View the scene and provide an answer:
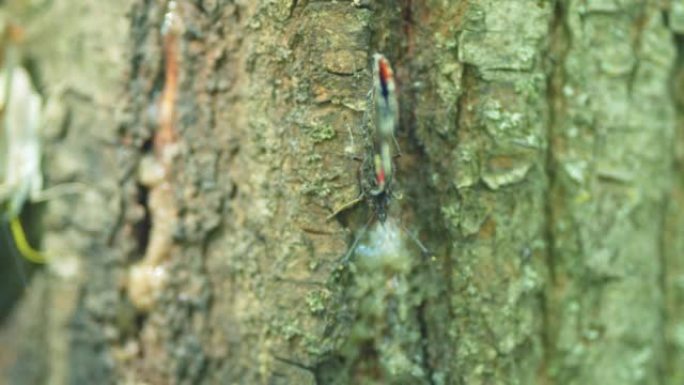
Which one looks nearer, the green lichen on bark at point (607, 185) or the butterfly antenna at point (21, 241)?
the green lichen on bark at point (607, 185)

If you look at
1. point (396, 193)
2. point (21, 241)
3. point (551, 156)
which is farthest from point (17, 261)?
point (551, 156)

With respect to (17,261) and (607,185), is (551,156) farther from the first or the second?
(17,261)

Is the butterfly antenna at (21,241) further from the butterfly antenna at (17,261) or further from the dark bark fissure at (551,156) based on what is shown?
the dark bark fissure at (551,156)

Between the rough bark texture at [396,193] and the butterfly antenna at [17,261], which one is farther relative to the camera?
the butterfly antenna at [17,261]

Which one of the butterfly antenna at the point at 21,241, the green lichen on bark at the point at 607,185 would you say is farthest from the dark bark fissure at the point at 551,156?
the butterfly antenna at the point at 21,241

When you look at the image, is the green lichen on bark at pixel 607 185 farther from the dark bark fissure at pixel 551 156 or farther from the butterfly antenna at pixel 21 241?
the butterfly antenna at pixel 21 241

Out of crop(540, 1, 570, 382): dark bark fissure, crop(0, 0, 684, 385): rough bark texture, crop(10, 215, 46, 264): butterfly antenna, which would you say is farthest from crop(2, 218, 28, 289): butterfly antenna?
crop(540, 1, 570, 382): dark bark fissure

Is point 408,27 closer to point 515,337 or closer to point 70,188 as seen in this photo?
point 515,337

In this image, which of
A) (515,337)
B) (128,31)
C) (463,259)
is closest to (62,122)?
(128,31)
